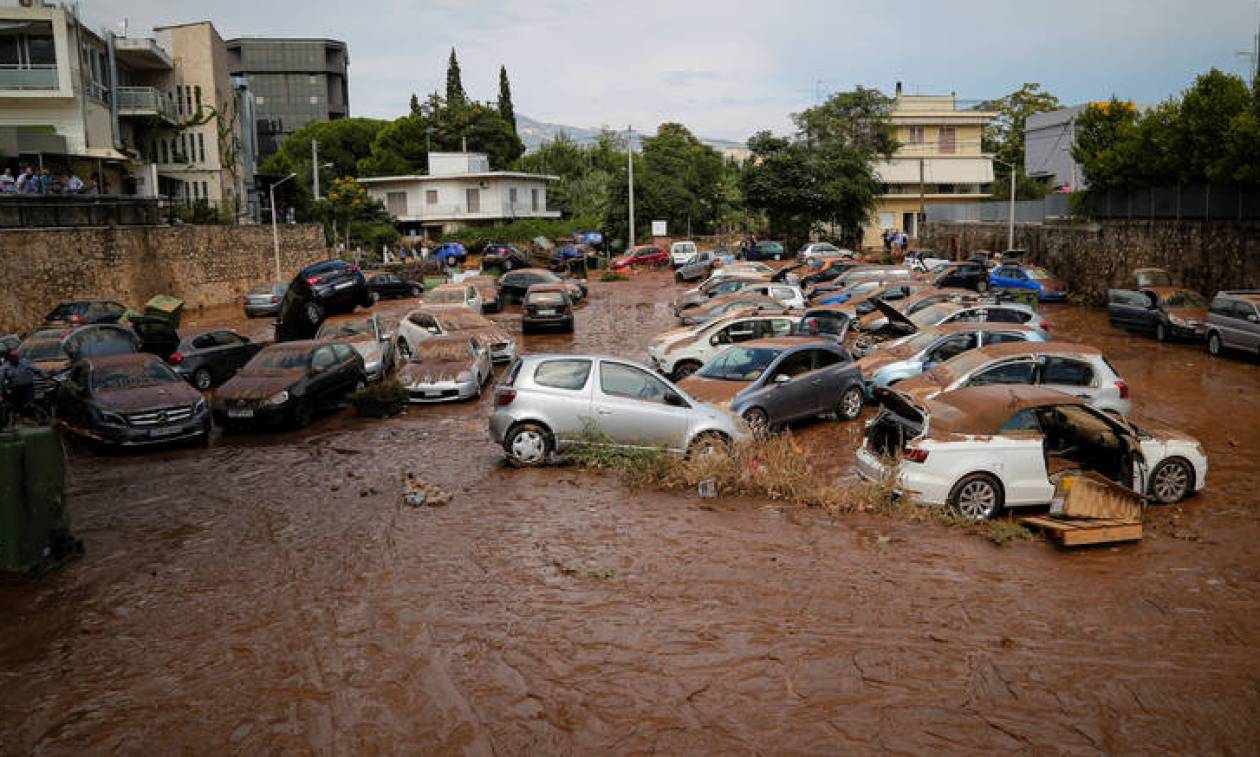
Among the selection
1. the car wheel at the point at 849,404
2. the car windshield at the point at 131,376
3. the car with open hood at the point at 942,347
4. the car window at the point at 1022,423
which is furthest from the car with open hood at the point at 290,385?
the car window at the point at 1022,423

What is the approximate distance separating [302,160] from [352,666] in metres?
89.1

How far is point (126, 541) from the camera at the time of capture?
35.1 ft

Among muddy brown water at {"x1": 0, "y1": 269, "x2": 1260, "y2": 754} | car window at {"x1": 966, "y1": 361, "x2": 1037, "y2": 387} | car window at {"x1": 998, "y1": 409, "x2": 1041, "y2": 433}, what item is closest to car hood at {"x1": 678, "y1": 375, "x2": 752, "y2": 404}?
muddy brown water at {"x1": 0, "y1": 269, "x2": 1260, "y2": 754}

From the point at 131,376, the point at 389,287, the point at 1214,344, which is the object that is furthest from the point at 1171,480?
the point at 389,287

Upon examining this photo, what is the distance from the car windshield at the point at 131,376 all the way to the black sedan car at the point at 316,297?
398 inches

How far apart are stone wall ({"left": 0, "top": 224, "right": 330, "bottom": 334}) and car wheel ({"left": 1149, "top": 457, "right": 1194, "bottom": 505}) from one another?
29.0 metres

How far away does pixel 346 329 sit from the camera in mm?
22422

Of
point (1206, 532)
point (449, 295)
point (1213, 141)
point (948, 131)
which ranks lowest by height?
point (1206, 532)

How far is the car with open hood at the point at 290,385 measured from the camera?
55.1ft

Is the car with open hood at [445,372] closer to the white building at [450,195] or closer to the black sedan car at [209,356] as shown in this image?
the black sedan car at [209,356]

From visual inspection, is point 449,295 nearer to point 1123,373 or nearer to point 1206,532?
point 1123,373

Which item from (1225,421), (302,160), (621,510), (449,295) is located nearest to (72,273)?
(449,295)

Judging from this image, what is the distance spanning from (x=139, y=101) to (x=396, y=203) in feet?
86.9

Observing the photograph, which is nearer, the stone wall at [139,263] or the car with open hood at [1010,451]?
the car with open hood at [1010,451]
